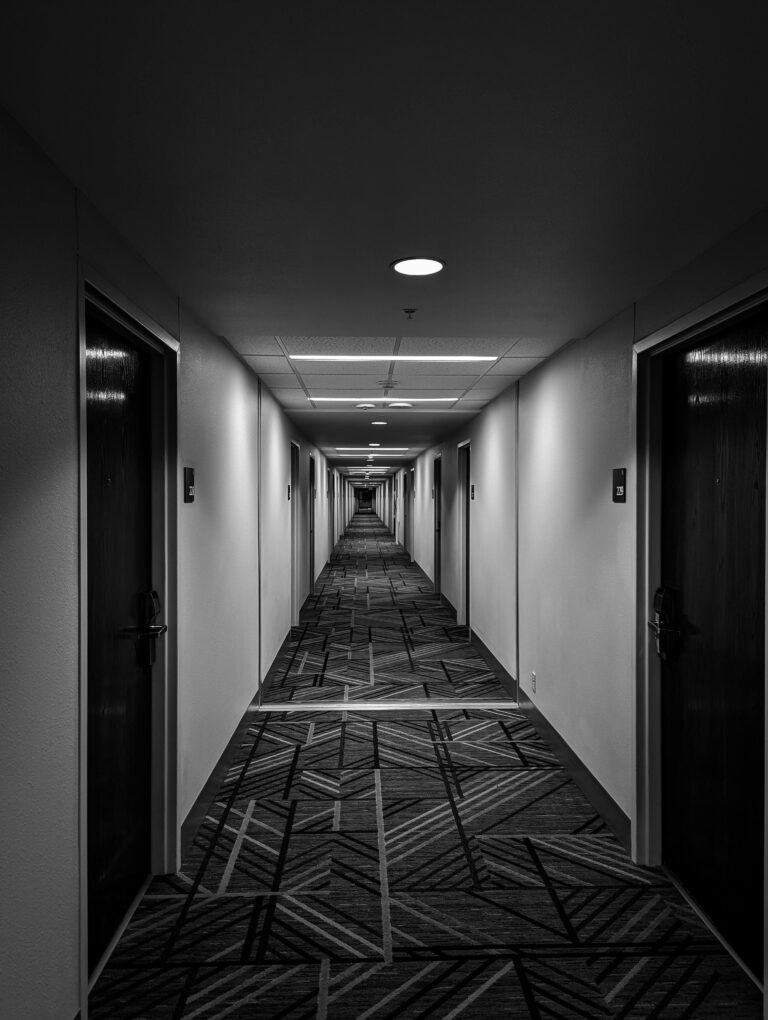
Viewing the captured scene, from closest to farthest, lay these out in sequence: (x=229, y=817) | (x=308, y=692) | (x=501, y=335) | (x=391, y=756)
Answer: (x=229, y=817) < (x=501, y=335) < (x=391, y=756) < (x=308, y=692)

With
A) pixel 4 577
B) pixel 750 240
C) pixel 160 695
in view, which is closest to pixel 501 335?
pixel 750 240

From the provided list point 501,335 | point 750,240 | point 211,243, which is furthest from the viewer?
point 501,335

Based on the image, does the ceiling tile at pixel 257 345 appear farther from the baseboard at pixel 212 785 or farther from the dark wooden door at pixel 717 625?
the baseboard at pixel 212 785

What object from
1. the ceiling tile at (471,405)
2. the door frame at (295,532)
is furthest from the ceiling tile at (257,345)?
the door frame at (295,532)

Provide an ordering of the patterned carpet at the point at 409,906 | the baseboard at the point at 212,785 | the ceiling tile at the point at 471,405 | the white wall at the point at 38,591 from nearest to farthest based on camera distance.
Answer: the white wall at the point at 38,591, the patterned carpet at the point at 409,906, the baseboard at the point at 212,785, the ceiling tile at the point at 471,405

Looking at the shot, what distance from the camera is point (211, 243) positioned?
1537 millimetres

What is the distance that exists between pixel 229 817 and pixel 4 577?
1557 mm

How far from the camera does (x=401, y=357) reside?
287cm

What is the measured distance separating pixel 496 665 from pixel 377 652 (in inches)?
35.4

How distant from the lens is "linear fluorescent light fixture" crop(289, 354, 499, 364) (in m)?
2.84

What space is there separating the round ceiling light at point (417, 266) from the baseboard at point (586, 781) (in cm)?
165

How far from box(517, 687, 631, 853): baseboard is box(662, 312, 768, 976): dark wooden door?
6.3 inches

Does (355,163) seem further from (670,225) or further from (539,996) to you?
(539,996)

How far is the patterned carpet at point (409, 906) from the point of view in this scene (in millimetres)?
1453
